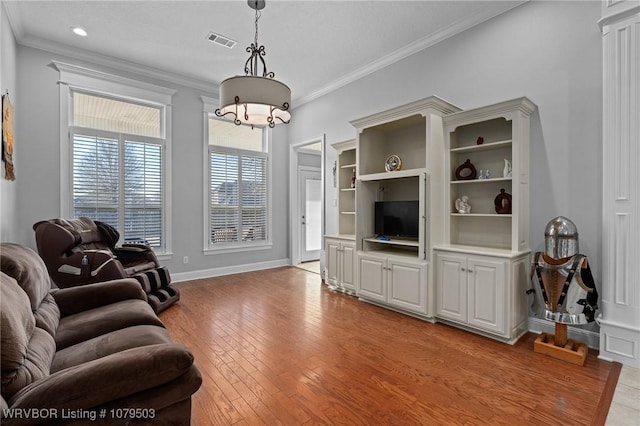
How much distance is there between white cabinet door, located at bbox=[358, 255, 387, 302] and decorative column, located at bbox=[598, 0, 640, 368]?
202 cm

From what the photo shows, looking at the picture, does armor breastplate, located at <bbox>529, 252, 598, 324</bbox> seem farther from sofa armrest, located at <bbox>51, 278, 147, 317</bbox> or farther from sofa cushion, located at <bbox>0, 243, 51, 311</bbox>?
sofa cushion, located at <bbox>0, 243, 51, 311</bbox>

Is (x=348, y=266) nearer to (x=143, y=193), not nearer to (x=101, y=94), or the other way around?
Result: (x=143, y=193)

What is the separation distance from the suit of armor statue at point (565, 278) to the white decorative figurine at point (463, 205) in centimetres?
89

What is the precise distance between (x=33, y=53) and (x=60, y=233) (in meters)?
2.63

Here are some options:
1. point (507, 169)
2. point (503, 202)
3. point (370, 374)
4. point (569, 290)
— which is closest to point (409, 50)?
point (507, 169)

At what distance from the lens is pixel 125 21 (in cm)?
365

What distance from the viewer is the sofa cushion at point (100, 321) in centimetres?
187

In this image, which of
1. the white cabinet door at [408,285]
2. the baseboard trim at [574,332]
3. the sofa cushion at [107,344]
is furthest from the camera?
the white cabinet door at [408,285]

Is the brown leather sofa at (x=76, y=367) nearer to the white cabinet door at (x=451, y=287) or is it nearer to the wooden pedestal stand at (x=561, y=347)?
the white cabinet door at (x=451, y=287)

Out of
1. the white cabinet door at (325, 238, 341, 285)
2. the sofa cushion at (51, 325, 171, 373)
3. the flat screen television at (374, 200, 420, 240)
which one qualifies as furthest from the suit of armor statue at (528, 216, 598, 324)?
the sofa cushion at (51, 325, 171, 373)

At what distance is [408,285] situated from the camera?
356 centimetres

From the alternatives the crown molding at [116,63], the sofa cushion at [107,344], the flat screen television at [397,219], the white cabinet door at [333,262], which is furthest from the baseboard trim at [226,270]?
the sofa cushion at [107,344]

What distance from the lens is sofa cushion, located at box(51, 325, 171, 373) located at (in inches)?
62.1

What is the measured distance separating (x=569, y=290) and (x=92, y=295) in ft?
12.6
